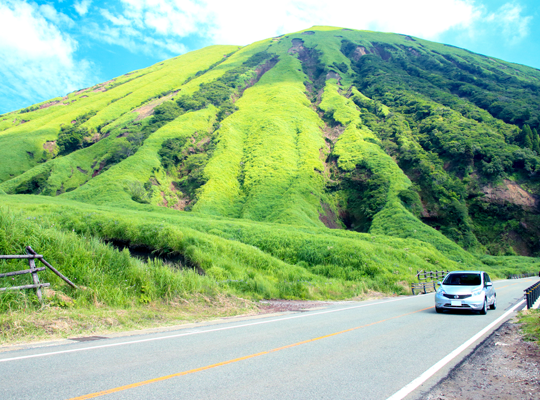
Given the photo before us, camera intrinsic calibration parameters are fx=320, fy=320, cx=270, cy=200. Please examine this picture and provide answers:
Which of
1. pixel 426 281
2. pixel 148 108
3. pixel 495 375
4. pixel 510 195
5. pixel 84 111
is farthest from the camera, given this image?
pixel 84 111

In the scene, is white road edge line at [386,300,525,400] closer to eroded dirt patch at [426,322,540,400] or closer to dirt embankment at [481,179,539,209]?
eroded dirt patch at [426,322,540,400]

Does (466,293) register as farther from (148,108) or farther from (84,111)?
(84,111)

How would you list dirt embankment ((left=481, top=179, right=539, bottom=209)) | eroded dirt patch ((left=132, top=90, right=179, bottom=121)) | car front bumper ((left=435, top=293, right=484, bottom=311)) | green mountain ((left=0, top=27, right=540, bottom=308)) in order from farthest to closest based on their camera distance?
eroded dirt patch ((left=132, top=90, right=179, bottom=121)), dirt embankment ((left=481, top=179, right=539, bottom=209)), green mountain ((left=0, top=27, right=540, bottom=308)), car front bumper ((left=435, top=293, right=484, bottom=311))

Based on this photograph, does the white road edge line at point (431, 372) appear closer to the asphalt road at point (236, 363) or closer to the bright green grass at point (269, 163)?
the asphalt road at point (236, 363)

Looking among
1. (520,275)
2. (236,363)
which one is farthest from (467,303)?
(520,275)

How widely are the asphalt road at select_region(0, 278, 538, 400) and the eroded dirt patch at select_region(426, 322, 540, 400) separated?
511 millimetres

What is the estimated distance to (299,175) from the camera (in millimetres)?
61594

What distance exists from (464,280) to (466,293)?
1455 mm

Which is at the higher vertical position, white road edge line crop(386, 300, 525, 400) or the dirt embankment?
the dirt embankment

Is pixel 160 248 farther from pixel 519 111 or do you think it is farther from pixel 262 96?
pixel 519 111

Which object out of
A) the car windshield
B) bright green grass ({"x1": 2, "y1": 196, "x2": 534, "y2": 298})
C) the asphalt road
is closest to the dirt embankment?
bright green grass ({"x1": 2, "y1": 196, "x2": 534, "y2": 298})

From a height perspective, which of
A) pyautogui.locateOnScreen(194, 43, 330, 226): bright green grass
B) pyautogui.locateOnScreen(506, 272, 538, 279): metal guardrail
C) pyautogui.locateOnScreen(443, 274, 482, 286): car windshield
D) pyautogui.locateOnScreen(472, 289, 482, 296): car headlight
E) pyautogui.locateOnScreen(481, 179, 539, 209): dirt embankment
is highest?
pyautogui.locateOnScreen(194, 43, 330, 226): bright green grass

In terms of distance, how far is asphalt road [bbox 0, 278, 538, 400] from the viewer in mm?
4504

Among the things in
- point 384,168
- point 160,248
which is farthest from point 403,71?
point 160,248
